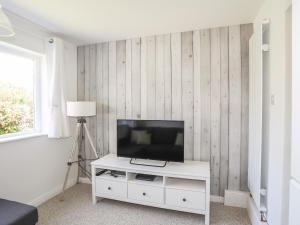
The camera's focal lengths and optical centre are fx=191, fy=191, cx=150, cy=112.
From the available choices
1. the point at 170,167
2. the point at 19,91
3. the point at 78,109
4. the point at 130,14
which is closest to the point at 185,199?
the point at 170,167

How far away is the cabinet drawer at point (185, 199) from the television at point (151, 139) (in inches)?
16.1

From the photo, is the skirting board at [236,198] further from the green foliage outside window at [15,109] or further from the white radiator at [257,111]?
the green foliage outside window at [15,109]

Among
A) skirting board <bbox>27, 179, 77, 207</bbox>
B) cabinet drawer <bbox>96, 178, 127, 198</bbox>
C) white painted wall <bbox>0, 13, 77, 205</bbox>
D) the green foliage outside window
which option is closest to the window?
the green foliage outside window

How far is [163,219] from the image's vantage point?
238cm

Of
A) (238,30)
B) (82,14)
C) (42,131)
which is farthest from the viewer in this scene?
(42,131)

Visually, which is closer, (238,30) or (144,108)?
(238,30)

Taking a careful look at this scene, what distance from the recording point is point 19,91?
2.65 meters

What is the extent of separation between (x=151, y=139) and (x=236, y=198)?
1441 mm

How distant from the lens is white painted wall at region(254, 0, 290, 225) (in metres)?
1.56

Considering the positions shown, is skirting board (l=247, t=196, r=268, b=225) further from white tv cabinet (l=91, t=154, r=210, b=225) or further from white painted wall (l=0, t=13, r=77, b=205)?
white painted wall (l=0, t=13, r=77, b=205)

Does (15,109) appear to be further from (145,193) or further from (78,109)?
(145,193)

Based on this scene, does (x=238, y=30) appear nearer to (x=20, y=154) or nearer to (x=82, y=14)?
(x=82, y=14)

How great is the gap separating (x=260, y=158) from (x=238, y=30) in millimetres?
1774

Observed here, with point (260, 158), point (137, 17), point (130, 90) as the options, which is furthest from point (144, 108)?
point (260, 158)
